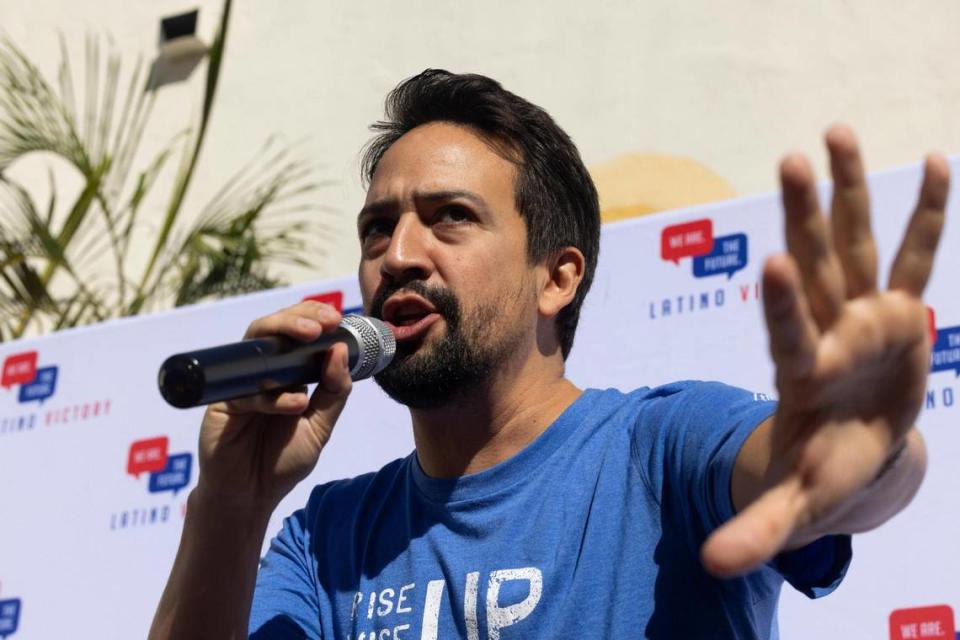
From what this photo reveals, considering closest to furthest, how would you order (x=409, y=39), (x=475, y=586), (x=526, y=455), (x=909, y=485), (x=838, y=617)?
(x=909, y=485), (x=475, y=586), (x=526, y=455), (x=838, y=617), (x=409, y=39)

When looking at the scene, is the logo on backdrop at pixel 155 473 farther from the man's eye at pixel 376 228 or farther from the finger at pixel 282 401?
the finger at pixel 282 401

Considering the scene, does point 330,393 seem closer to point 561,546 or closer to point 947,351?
point 561,546

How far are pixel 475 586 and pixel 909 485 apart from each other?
2.06ft

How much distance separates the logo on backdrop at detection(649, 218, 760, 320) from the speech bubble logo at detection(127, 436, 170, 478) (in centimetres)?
113

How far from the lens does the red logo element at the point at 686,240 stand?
7.82 ft

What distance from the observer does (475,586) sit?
172 cm

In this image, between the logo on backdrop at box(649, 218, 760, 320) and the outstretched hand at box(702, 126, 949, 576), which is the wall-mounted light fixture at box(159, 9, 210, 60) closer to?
the logo on backdrop at box(649, 218, 760, 320)

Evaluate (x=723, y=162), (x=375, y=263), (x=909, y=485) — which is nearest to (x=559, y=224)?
(x=375, y=263)

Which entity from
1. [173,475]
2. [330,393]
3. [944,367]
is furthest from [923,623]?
[173,475]

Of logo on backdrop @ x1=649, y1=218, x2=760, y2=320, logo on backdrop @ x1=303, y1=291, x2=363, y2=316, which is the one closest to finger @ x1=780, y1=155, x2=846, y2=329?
logo on backdrop @ x1=649, y1=218, x2=760, y2=320

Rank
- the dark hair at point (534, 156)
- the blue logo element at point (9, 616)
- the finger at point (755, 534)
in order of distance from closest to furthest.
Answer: the finger at point (755, 534) < the dark hair at point (534, 156) < the blue logo element at point (9, 616)

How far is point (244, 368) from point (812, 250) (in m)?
0.66

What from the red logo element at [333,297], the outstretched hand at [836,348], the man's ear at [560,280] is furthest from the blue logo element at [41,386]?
→ the outstretched hand at [836,348]

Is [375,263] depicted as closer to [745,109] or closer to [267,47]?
[745,109]
